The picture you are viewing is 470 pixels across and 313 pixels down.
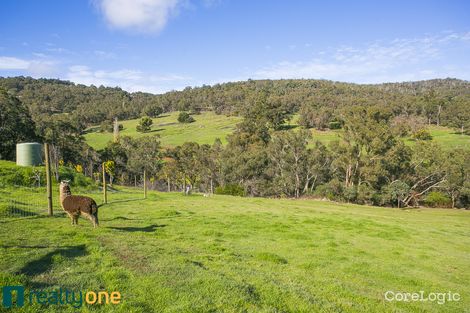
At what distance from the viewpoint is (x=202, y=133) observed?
120m

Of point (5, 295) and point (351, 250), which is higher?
point (5, 295)

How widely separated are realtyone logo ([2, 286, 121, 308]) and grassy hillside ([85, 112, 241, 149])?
314ft

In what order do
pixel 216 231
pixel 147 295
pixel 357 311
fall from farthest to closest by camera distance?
pixel 216 231, pixel 357 311, pixel 147 295

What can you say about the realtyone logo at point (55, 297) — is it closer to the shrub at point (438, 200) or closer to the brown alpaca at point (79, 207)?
the brown alpaca at point (79, 207)

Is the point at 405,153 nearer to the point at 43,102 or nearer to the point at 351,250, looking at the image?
the point at 351,250

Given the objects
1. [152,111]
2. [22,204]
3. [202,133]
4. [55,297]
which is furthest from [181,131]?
[55,297]

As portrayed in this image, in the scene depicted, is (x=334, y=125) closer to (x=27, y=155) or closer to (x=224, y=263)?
(x=27, y=155)

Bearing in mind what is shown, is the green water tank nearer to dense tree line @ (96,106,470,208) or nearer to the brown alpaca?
dense tree line @ (96,106,470,208)

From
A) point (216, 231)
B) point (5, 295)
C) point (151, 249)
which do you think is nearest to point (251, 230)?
point (216, 231)

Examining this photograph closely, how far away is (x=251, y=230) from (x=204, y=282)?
33.5 feet

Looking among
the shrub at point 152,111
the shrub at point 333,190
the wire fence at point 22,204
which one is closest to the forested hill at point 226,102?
the shrub at point 152,111

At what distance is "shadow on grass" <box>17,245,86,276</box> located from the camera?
25.1ft

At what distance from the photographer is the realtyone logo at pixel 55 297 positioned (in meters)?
6.17

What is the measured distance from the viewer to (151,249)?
A: 10.3 m
